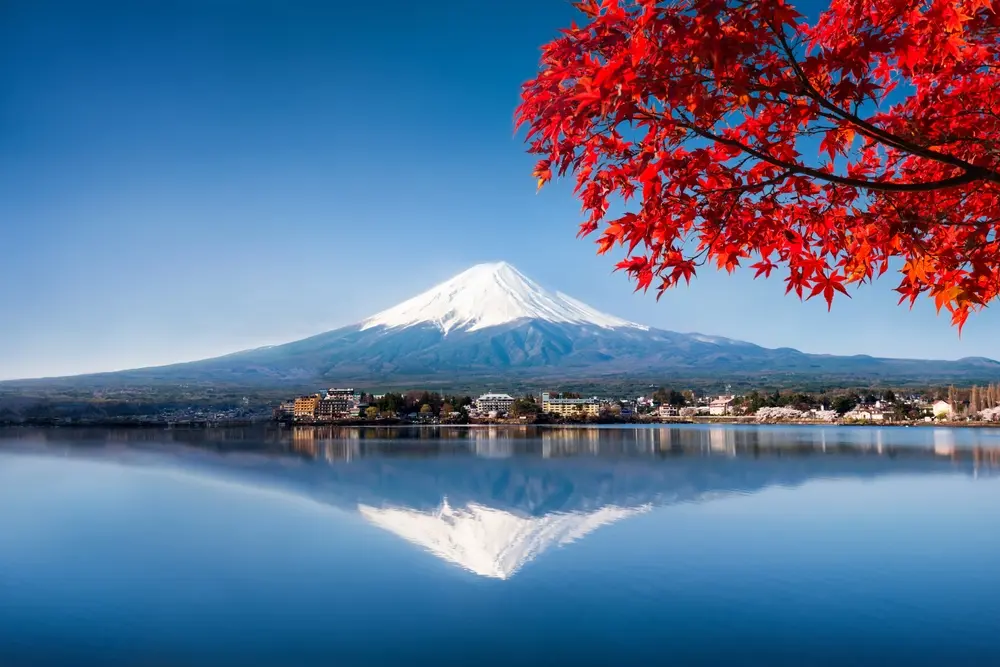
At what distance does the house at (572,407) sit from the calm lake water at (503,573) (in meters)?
41.3

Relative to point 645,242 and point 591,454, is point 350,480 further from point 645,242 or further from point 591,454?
point 645,242

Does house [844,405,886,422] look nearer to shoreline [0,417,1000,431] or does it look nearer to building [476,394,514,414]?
shoreline [0,417,1000,431]

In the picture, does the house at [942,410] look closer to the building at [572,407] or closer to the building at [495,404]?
the building at [572,407]

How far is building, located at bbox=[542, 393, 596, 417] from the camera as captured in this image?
174 feet

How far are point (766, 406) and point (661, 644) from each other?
55.5 metres

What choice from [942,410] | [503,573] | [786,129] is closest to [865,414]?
[942,410]

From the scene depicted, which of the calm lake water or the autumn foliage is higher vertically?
the autumn foliage

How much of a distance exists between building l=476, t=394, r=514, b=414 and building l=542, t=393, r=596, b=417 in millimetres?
2822

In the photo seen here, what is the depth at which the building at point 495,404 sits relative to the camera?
168 ft

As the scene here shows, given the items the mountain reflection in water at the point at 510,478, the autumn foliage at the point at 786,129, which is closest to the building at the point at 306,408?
the mountain reflection in water at the point at 510,478

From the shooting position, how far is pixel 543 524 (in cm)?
799

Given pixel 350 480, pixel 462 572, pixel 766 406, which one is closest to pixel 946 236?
pixel 462 572

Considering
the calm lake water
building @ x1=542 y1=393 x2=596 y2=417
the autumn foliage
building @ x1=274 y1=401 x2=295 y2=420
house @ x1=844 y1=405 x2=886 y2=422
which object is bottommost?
house @ x1=844 y1=405 x2=886 y2=422

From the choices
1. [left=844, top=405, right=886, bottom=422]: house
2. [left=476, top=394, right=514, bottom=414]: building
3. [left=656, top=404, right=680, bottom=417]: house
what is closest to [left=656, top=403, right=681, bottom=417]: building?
[left=656, top=404, right=680, bottom=417]: house
